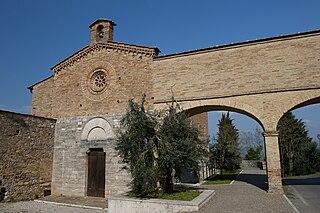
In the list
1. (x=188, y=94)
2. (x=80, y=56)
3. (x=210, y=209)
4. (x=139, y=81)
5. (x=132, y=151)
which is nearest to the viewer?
(x=210, y=209)

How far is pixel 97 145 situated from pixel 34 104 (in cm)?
517

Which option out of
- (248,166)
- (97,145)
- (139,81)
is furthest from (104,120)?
(248,166)

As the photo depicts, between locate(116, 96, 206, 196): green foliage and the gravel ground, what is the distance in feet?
8.68

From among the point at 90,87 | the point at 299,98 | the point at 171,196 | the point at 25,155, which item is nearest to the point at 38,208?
the point at 25,155

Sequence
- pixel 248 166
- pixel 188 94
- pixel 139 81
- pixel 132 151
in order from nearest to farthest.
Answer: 1. pixel 132 151
2. pixel 188 94
3. pixel 139 81
4. pixel 248 166

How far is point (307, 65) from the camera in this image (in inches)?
391

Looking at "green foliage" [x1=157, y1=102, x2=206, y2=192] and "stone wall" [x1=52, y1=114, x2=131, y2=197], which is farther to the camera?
"stone wall" [x1=52, y1=114, x2=131, y2=197]

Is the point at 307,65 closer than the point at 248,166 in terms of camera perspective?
Yes

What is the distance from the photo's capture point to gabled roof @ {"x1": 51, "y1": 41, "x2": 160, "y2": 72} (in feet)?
41.0

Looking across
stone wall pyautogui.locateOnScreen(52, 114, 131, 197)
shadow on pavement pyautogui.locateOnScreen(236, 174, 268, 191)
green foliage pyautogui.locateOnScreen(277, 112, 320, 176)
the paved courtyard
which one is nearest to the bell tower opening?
stone wall pyautogui.locateOnScreen(52, 114, 131, 197)

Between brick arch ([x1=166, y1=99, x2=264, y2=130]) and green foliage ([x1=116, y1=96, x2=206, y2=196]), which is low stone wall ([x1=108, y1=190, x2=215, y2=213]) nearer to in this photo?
green foliage ([x1=116, y1=96, x2=206, y2=196])

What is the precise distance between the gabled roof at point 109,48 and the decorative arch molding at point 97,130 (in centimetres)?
366

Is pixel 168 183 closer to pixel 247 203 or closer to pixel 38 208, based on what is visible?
pixel 247 203

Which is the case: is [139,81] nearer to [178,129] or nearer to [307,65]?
[178,129]
